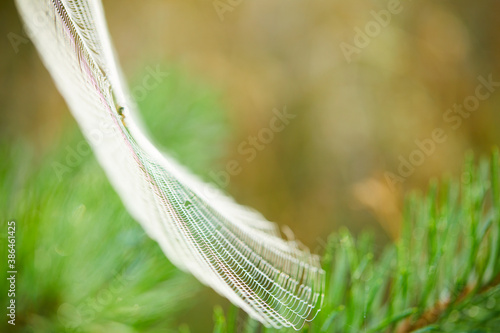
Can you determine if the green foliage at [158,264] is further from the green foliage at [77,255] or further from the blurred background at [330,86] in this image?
the blurred background at [330,86]

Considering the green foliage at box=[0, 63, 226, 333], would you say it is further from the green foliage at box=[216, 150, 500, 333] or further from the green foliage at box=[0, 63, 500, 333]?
the green foliage at box=[216, 150, 500, 333]

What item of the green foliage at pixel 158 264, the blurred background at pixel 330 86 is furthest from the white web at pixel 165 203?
the blurred background at pixel 330 86

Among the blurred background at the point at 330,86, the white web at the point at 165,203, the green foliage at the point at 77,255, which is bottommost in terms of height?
the blurred background at the point at 330,86

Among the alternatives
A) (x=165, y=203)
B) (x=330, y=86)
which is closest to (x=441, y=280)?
(x=165, y=203)

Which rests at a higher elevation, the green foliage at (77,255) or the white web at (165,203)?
the white web at (165,203)

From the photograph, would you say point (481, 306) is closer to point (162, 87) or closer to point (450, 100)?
point (162, 87)

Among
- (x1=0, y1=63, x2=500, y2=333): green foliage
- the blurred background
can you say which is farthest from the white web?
the blurred background
